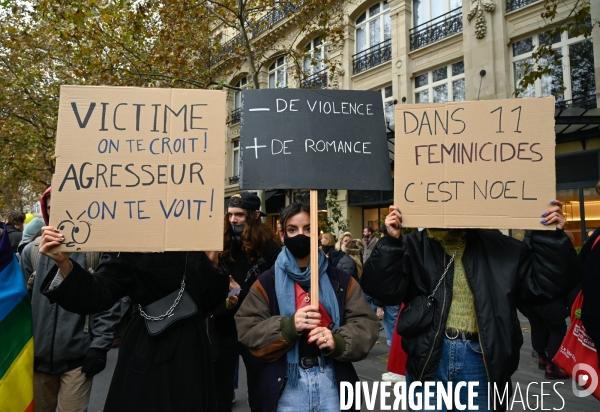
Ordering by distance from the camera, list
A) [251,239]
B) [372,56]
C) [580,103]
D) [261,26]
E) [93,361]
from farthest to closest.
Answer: [372,56] < [261,26] < [580,103] < [251,239] < [93,361]

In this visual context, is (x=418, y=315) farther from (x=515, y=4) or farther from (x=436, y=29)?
(x=436, y=29)

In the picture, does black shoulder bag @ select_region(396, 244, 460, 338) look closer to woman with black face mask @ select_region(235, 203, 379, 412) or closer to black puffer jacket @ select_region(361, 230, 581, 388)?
black puffer jacket @ select_region(361, 230, 581, 388)

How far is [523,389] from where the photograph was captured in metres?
4.96

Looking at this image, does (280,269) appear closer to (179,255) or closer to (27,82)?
(179,255)

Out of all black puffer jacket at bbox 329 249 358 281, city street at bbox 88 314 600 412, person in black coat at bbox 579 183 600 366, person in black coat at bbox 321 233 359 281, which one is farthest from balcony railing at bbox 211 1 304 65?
person in black coat at bbox 579 183 600 366

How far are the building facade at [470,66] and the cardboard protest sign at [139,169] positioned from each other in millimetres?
8716

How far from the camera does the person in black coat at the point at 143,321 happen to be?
2.19 m

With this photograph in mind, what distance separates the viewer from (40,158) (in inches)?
774

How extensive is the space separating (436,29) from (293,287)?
1456 cm

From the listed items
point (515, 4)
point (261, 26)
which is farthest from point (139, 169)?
point (515, 4)

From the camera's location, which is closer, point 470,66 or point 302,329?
point 302,329

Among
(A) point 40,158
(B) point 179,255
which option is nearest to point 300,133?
(B) point 179,255

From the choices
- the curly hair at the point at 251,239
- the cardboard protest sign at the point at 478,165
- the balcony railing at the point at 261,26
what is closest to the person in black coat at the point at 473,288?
the cardboard protest sign at the point at 478,165

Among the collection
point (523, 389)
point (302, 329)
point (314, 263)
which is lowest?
point (523, 389)
